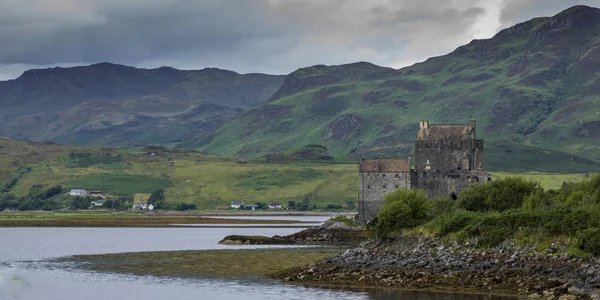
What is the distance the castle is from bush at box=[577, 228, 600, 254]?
7306cm

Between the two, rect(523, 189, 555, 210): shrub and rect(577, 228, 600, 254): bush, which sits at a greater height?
rect(523, 189, 555, 210): shrub

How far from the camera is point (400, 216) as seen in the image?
291ft

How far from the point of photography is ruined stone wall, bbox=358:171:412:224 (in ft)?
492

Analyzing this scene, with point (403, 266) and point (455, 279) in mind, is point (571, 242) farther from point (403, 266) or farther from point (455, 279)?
point (403, 266)

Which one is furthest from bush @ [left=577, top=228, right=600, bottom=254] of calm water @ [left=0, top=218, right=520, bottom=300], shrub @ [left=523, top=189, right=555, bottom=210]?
shrub @ [left=523, top=189, right=555, bottom=210]

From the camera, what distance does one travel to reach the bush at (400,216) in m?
88.1

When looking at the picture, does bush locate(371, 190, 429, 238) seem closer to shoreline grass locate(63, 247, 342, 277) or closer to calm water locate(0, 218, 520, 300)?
shoreline grass locate(63, 247, 342, 277)

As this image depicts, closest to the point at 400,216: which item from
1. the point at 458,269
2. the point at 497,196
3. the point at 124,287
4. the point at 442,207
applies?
the point at 442,207

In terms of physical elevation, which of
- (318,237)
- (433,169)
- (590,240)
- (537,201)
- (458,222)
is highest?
(433,169)

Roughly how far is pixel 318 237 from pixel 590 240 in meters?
76.1

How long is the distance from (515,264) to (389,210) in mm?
21512

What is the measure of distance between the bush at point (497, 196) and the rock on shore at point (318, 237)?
3196 centimetres

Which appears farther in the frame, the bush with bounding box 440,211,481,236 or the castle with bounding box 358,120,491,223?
the castle with bounding box 358,120,491,223

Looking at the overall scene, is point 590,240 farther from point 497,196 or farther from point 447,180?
point 447,180
